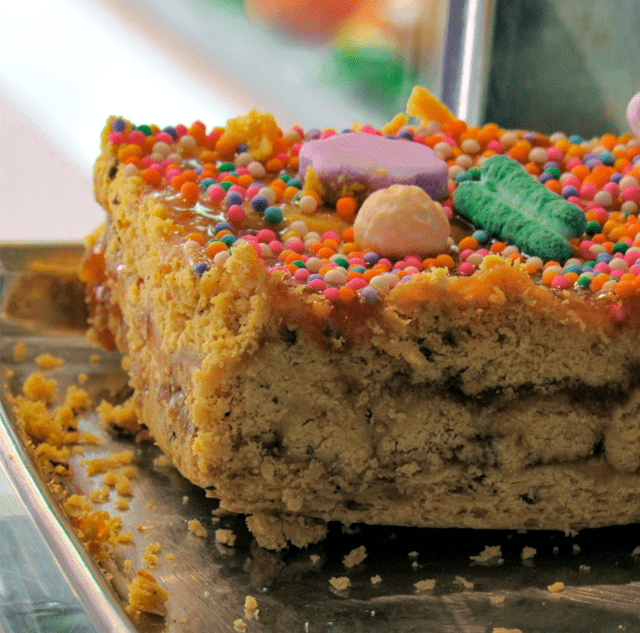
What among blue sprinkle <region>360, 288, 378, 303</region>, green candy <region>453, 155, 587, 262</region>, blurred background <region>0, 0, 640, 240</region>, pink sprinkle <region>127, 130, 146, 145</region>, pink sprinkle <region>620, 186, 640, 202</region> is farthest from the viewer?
blurred background <region>0, 0, 640, 240</region>

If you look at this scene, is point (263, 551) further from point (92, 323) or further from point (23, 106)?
point (23, 106)

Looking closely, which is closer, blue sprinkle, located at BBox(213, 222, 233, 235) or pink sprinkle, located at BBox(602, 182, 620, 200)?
blue sprinkle, located at BBox(213, 222, 233, 235)

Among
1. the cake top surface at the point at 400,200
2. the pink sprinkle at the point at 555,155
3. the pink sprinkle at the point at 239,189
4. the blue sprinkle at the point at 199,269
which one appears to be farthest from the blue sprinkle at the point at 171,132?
the pink sprinkle at the point at 555,155

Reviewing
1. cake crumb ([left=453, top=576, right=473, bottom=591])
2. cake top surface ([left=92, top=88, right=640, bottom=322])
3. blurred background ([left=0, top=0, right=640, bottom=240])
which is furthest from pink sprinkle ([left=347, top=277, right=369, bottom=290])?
blurred background ([left=0, top=0, right=640, bottom=240])

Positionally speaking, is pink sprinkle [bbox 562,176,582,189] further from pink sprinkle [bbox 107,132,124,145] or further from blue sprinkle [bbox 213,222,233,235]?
pink sprinkle [bbox 107,132,124,145]

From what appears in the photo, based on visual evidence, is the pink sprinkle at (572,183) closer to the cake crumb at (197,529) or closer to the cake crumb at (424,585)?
the cake crumb at (424,585)

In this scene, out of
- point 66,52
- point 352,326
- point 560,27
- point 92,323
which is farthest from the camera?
point 66,52

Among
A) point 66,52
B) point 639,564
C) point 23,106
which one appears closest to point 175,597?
point 639,564
